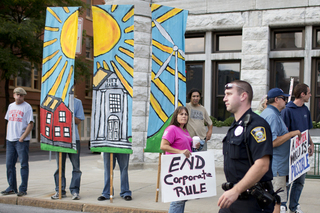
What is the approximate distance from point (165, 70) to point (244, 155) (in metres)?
4.39

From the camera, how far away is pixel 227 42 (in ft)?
34.8

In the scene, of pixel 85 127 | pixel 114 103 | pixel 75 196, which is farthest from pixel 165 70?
pixel 85 127

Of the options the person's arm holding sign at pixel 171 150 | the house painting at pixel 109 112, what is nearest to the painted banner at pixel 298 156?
the person's arm holding sign at pixel 171 150

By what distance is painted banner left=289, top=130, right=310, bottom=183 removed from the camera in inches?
202

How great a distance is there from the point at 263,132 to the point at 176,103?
4.30m

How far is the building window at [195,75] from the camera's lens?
1077 centimetres

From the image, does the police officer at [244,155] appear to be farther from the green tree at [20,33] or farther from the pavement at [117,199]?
the green tree at [20,33]

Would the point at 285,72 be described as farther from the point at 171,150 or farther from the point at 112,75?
the point at 171,150

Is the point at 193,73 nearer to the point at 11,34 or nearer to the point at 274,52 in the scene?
the point at 274,52

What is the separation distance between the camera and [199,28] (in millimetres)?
10617

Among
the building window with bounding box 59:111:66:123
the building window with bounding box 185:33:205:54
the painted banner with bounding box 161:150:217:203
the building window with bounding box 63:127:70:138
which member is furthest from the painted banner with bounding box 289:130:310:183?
the building window with bounding box 185:33:205:54

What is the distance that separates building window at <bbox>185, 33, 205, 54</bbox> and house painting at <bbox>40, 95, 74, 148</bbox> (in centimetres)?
506

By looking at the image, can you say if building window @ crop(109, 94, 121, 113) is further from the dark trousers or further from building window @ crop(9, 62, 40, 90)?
building window @ crop(9, 62, 40, 90)

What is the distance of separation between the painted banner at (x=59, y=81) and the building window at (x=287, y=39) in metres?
5.74
